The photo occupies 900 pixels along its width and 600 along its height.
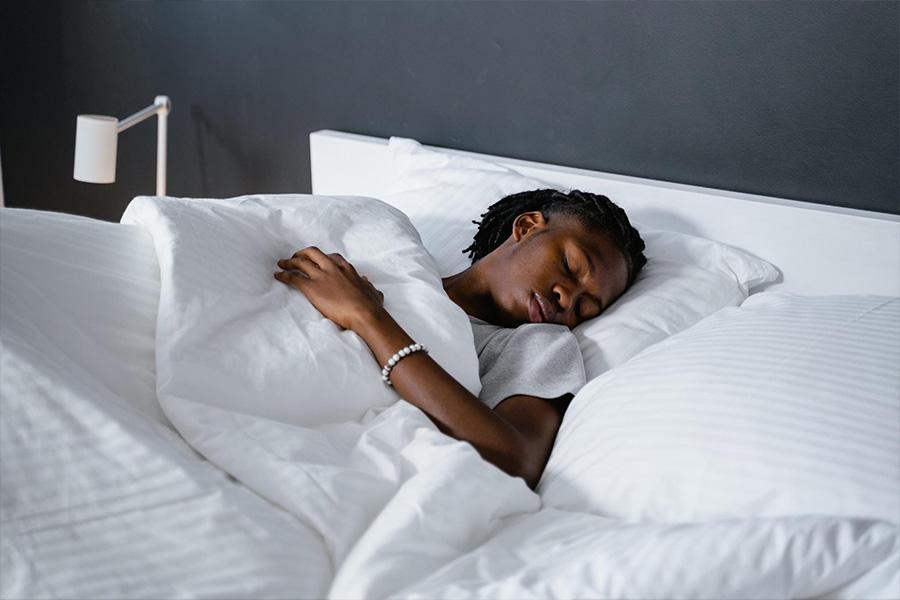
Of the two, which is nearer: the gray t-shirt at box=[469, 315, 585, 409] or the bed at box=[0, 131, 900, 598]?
the bed at box=[0, 131, 900, 598]

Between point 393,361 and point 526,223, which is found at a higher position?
point 526,223

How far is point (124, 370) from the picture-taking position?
47.6 inches

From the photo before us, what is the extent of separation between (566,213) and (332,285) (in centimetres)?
48

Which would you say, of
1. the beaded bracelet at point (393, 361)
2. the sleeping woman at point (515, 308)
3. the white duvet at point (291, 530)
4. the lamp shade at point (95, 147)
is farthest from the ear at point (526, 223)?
the lamp shade at point (95, 147)

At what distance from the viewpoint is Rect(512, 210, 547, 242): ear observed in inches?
66.8

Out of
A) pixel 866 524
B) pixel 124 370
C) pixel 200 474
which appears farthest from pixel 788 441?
pixel 124 370

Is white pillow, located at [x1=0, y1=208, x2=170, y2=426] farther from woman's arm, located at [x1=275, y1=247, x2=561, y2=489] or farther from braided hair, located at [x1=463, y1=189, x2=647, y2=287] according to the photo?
braided hair, located at [x1=463, y1=189, x2=647, y2=287]

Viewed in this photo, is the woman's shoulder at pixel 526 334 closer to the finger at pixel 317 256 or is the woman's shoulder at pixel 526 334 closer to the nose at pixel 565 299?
the nose at pixel 565 299

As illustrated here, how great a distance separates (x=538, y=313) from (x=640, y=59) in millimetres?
646

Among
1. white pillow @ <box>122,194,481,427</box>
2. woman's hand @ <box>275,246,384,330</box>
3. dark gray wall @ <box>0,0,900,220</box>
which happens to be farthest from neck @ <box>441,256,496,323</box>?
dark gray wall @ <box>0,0,900,220</box>

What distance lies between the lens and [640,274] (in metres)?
1.76

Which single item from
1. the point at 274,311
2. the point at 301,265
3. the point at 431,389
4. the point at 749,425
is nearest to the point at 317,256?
the point at 301,265

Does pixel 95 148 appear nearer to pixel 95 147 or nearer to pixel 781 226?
pixel 95 147

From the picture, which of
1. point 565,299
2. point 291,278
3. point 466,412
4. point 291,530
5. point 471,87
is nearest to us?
point 291,530
